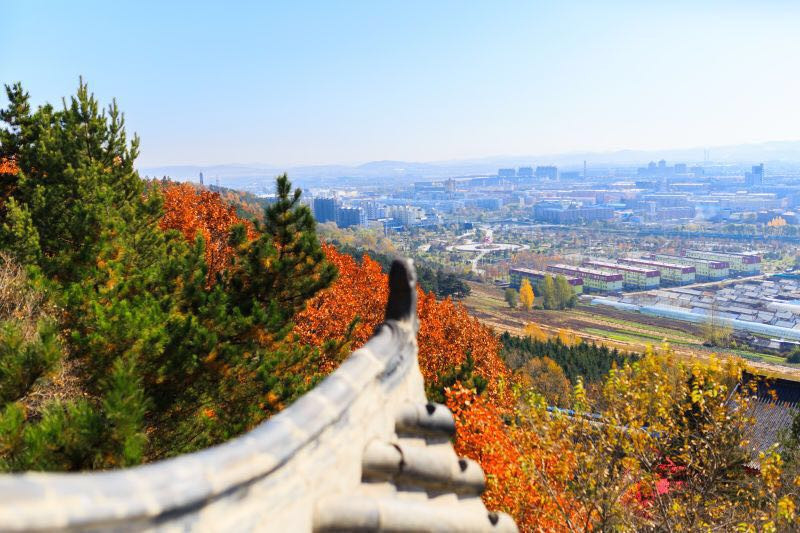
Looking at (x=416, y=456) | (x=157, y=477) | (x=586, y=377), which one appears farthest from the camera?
(x=586, y=377)

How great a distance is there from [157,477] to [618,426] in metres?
9.54

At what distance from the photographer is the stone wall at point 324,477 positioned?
1.74m

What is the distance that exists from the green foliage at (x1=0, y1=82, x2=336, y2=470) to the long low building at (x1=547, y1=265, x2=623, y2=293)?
360 ft

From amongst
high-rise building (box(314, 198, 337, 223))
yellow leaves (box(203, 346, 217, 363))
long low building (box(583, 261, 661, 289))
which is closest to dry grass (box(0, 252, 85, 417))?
yellow leaves (box(203, 346, 217, 363))

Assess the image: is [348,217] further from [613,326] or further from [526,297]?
[613,326]

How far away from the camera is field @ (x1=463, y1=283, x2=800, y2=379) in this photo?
234 ft

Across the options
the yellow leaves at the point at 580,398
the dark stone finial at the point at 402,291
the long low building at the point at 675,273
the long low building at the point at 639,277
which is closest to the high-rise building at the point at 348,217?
the long low building at the point at 639,277

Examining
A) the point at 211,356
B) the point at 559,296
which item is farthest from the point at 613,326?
the point at 211,356

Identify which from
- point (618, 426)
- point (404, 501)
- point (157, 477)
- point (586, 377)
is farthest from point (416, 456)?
point (586, 377)

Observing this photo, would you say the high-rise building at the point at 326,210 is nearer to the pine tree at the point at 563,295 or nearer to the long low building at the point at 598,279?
the long low building at the point at 598,279

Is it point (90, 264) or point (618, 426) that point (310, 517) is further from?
point (90, 264)

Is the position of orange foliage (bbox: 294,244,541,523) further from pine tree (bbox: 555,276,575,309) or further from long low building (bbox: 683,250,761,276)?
long low building (bbox: 683,250,761,276)

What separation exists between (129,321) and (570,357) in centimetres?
3937

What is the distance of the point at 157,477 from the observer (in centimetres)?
192
